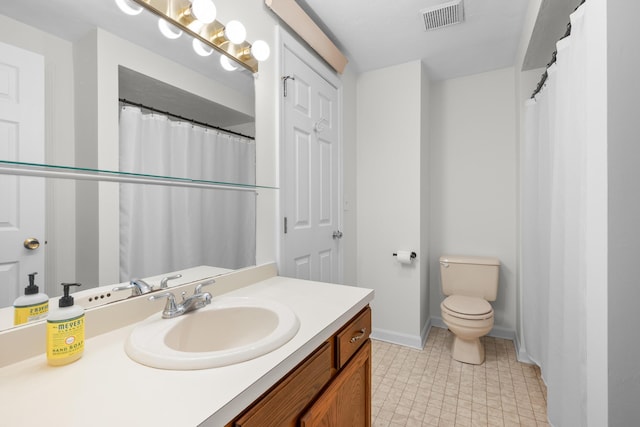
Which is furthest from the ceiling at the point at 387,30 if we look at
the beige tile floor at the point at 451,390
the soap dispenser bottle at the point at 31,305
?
the beige tile floor at the point at 451,390

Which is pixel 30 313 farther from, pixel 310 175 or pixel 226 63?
pixel 310 175

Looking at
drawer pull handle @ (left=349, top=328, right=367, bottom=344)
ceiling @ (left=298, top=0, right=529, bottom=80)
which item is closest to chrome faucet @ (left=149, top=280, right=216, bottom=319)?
drawer pull handle @ (left=349, top=328, right=367, bottom=344)

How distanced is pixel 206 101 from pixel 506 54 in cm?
224

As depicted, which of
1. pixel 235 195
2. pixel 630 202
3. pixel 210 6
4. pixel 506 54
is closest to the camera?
pixel 630 202

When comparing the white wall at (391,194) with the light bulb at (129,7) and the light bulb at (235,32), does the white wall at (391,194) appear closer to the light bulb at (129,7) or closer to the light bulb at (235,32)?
the light bulb at (235,32)

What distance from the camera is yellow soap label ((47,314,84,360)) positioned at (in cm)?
62

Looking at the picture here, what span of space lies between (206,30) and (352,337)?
1342 millimetres

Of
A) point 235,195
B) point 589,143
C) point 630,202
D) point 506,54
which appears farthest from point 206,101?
point 506,54

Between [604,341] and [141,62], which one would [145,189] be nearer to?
[141,62]

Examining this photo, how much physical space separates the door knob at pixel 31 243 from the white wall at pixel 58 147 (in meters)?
0.02

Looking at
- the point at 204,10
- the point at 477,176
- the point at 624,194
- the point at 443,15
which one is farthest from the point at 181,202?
the point at 477,176

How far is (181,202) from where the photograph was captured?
1.11m

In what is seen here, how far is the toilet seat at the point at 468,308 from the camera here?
6.52 feet

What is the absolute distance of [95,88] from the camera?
0.85 meters
